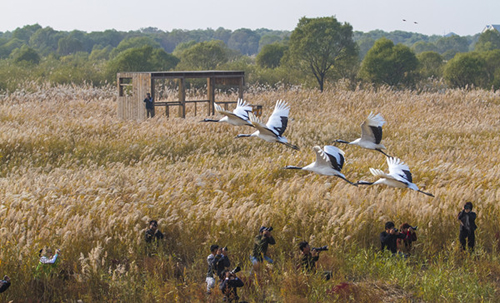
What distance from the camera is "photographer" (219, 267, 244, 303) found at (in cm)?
578

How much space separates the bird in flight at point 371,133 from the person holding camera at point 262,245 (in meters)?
1.43

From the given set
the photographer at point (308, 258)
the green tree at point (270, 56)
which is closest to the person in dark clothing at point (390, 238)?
the photographer at point (308, 258)

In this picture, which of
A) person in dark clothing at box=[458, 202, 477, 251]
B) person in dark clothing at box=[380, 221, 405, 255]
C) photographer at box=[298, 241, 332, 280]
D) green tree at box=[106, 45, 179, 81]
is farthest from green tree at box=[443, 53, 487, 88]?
photographer at box=[298, 241, 332, 280]

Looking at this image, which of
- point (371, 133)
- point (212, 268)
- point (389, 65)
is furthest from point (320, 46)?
point (212, 268)

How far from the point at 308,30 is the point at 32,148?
26.5 metres

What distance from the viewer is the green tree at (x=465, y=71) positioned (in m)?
36.0

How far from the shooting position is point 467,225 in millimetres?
7465

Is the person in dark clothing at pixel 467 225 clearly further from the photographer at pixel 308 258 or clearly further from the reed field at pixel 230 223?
the photographer at pixel 308 258

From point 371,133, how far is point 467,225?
1919mm

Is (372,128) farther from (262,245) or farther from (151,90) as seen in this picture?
(151,90)

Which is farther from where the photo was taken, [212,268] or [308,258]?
[308,258]

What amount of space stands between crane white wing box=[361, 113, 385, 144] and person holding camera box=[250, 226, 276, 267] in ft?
5.57

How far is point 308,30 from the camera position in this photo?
36562 millimetres

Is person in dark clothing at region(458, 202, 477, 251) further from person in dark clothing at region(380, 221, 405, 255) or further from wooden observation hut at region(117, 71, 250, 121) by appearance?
wooden observation hut at region(117, 71, 250, 121)
